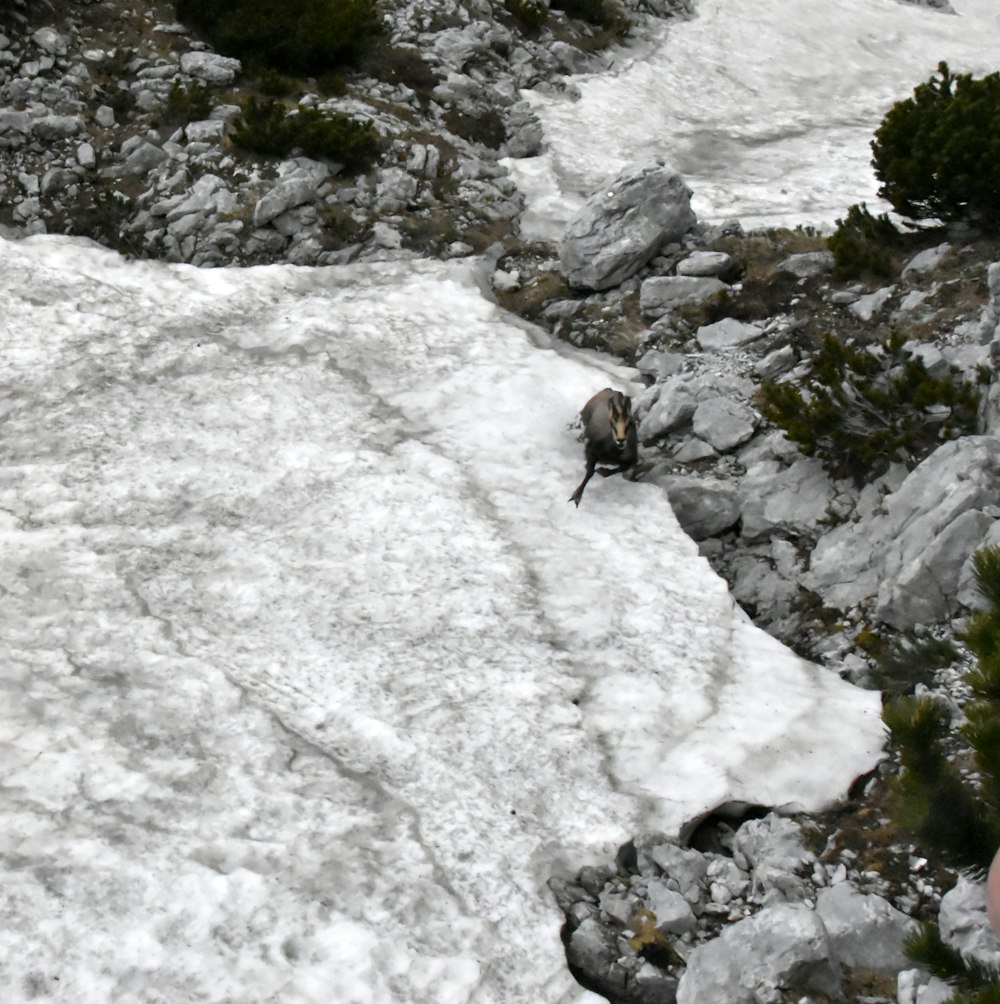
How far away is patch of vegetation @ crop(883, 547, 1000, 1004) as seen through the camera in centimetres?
392

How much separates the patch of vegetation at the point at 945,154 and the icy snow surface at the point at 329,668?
4137 mm

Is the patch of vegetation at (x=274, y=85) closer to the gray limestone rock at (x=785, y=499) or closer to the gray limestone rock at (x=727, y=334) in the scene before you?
the gray limestone rock at (x=727, y=334)

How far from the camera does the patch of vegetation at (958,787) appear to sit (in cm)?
392

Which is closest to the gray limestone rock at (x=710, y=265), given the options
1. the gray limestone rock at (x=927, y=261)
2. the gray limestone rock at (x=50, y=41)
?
the gray limestone rock at (x=927, y=261)

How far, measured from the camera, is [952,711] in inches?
269

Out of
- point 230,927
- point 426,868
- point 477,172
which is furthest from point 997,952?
point 477,172

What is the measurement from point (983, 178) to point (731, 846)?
25.6 ft

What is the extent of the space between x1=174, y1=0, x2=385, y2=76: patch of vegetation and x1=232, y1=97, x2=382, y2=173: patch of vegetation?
156cm

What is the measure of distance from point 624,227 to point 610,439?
4.17m

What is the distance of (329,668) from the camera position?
7.29 meters

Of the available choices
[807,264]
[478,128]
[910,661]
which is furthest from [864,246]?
[478,128]

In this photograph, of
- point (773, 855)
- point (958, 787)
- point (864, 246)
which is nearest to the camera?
point (958, 787)

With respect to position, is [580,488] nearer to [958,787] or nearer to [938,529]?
[938,529]

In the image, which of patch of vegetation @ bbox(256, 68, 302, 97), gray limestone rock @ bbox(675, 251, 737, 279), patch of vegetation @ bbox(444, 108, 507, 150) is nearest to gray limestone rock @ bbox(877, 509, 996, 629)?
gray limestone rock @ bbox(675, 251, 737, 279)
